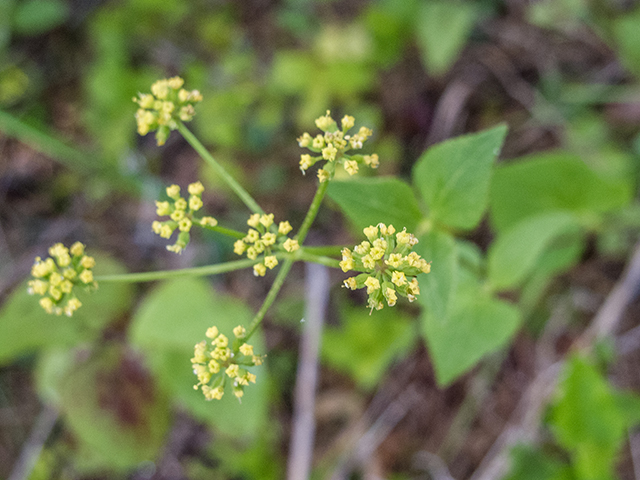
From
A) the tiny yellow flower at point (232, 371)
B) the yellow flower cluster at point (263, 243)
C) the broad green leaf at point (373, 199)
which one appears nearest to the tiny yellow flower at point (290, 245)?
the yellow flower cluster at point (263, 243)

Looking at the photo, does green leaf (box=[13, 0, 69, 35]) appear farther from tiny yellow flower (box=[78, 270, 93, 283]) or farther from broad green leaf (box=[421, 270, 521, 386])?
broad green leaf (box=[421, 270, 521, 386])

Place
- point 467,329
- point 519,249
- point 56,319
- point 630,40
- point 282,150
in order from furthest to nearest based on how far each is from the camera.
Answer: point 282,150
point 56,319
point 630,40
point 519,249
point 467,329

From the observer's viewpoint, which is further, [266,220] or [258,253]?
[258,253]

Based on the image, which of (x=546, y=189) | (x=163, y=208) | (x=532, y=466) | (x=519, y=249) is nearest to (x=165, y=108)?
(x=163, y=208)

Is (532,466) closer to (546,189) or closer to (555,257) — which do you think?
(555,257)

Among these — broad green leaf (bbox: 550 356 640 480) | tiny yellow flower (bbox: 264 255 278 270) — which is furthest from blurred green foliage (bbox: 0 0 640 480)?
tiny yellow flower (bbox: 264 255 278 270)

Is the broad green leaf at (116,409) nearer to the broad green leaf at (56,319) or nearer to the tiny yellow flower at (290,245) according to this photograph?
the broad green leaf at (56,319)

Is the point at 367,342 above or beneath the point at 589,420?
above
